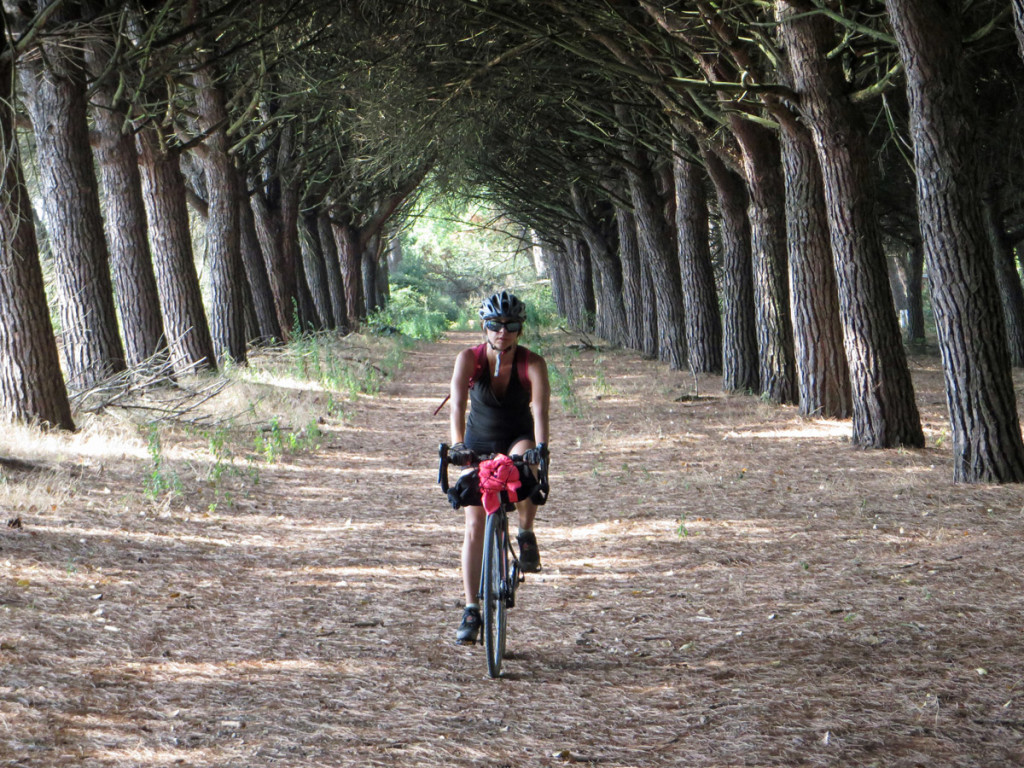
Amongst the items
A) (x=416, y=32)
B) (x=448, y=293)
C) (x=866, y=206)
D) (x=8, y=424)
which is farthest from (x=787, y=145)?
(x=448, y=293)

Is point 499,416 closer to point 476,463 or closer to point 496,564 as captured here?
point 476,463

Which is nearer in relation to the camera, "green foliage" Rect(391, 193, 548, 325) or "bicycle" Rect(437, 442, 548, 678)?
"bicycle" Rect(437, 442, 548, 678)

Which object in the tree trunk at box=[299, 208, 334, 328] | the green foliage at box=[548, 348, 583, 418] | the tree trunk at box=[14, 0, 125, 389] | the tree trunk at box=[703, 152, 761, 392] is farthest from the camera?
the tree trunk at box=[299, 208, 334, 328]

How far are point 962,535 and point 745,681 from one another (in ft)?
10.3

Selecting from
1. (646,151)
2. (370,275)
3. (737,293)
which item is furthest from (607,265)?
(370,275)

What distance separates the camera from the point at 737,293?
52.9ft

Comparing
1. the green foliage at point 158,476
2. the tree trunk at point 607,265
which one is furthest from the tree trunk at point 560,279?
the green foliage at point 158,476

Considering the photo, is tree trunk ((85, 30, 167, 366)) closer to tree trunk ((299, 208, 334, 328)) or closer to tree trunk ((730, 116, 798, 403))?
tree trunk ((730, 116, 798, 403))

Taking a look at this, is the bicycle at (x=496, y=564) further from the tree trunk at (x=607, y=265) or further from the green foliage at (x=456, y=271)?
the green foliage at (x=456, y=271)

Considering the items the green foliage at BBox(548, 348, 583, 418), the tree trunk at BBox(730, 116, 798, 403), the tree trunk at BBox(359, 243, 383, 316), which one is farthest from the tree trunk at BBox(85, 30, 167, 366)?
the tree trunk at BBox(359, 243, 383, 316)

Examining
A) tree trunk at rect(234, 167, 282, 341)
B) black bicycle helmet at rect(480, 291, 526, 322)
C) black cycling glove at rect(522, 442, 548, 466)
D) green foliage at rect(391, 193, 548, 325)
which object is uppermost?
green foliage at rect(391, 193, 548, 325)

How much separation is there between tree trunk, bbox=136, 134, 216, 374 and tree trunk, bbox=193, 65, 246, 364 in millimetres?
2320

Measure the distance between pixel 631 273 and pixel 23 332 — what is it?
17402mm

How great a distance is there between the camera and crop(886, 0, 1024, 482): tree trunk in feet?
27.9
